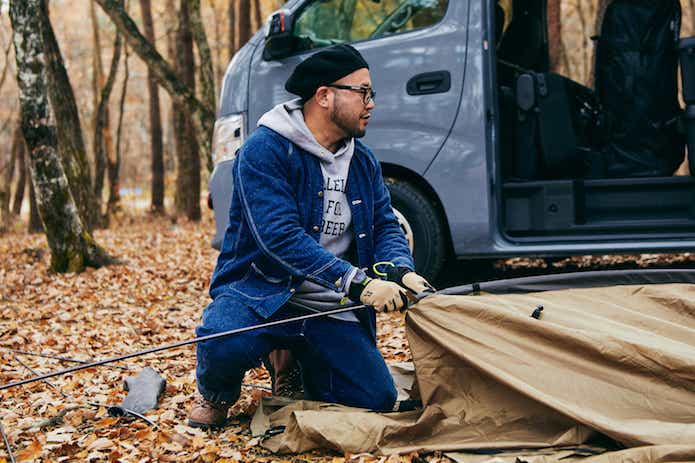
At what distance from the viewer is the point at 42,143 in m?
7.83

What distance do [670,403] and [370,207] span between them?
145 cm

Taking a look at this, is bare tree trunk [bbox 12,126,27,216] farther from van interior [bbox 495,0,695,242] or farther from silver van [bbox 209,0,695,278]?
van interior [bbox 495,0,695,242]

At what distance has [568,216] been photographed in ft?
16.8

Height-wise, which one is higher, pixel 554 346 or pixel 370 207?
pixel 370 207

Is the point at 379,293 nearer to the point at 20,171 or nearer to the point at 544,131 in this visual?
the point at 544,131

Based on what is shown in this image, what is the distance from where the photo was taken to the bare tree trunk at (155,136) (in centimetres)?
1831

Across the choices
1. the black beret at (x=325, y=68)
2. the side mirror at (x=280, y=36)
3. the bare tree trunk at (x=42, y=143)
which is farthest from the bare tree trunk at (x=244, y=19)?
the black beret at (x=325, y=68)

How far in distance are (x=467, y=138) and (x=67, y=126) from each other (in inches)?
308

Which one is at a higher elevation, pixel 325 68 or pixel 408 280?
pixel 325 68

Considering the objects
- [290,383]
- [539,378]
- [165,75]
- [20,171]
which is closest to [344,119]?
[290,383]

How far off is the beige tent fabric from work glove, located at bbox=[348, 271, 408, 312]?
0.31 ft

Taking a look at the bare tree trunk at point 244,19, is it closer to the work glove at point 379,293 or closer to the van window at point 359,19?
the van window at point 359,19

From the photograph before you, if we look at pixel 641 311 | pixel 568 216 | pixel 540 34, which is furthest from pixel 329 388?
pixel 540 34

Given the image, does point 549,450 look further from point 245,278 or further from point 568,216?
point 568,216
